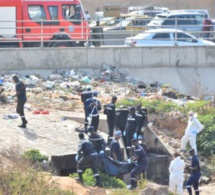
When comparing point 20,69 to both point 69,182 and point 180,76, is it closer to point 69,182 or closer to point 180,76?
point 180,76

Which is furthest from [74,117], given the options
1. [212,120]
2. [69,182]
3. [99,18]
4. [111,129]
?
[99,18]

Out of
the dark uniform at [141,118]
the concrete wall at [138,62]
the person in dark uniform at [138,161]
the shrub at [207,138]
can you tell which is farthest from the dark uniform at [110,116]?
the concrete wall at [138,62]

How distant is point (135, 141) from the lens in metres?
20.2

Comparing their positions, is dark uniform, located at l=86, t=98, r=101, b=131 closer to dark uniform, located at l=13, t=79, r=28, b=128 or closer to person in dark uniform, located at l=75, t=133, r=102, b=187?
dark uniform, located at l=13, t=79, r=28, b=128

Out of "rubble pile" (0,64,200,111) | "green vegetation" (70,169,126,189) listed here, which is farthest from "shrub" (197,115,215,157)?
"green vegetation" (70,169,126,189)

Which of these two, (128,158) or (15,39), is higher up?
(15,39)

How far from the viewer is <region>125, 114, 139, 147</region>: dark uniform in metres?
22.7

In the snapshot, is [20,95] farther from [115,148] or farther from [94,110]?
[115,148]

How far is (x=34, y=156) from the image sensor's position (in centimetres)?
2031

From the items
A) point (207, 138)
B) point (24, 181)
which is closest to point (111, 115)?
point (207, 138)

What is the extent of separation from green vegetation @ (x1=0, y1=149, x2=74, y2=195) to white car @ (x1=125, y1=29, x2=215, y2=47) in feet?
46.6

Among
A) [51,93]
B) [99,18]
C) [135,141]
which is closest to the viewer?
[135,141]

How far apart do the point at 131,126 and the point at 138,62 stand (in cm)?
754

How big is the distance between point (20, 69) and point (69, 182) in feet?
34.9
